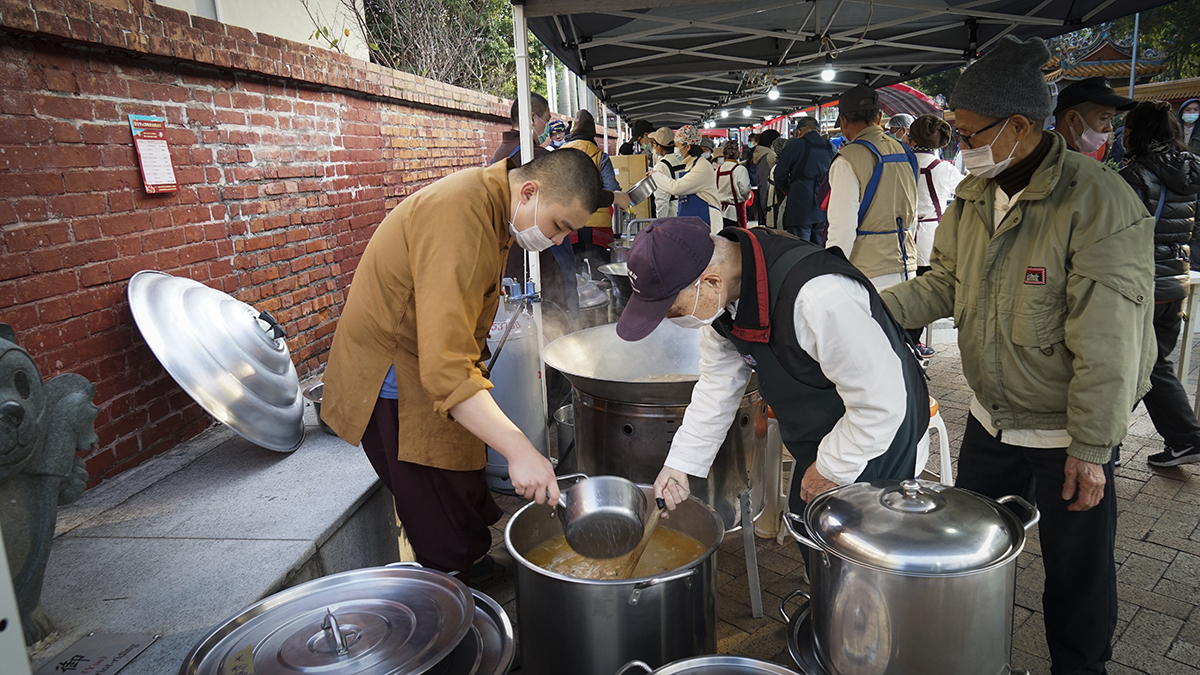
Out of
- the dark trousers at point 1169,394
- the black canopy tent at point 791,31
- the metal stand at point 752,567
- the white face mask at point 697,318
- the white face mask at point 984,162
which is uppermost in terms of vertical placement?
the black canopy tent at point 791,31

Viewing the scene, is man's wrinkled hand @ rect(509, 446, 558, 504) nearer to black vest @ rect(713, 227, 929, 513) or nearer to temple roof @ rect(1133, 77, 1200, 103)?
black vest @ rect(713, 227, 929, 513)

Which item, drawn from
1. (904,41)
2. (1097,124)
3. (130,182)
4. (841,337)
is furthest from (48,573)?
(904,41)

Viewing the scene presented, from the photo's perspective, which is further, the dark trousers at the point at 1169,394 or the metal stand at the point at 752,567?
the dark trousers at the point at 1169,394

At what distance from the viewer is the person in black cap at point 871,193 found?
4.76 metres

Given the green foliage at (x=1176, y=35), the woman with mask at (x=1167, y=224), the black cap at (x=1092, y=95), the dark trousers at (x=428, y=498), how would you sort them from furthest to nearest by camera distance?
the green foliage at (x=1176, y=35) < the woman with mask at (x=1167, y=224) < the black cap at (x=1092, y=95) < the dark trousers at (x=428, y=498)

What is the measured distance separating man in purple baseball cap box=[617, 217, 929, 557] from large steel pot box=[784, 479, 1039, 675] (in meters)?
0.27

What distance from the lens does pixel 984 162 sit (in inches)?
87.5

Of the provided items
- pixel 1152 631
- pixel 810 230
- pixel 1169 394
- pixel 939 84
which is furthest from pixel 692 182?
pixel 939 84

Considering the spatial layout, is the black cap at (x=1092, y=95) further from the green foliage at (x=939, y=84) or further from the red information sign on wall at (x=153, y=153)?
the green foliage at (x=939, y=84)

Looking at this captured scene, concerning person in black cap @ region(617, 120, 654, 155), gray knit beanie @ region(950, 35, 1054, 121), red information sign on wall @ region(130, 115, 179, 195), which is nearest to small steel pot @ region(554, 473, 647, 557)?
gray knit beanie @ region(950, 35, 1054, 121)

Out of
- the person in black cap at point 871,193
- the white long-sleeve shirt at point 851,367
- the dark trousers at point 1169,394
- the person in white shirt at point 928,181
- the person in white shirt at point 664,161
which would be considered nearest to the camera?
the white long-sleeve shirt at point 851,367

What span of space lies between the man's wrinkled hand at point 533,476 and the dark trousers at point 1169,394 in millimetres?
3908

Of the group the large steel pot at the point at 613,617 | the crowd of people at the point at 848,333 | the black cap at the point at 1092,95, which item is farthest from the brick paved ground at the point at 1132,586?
the black cap at the point at 1092,95

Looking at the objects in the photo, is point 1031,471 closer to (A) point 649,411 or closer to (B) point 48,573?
(A) point 649,411
